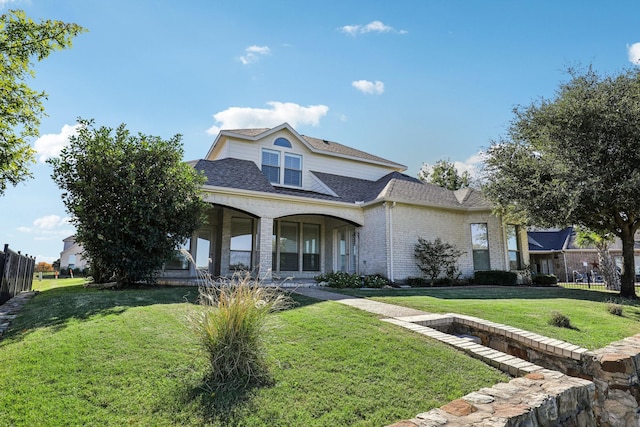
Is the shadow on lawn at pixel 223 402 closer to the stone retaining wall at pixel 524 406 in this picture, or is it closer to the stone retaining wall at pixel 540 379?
the stone retaining wall at pixel 524 406

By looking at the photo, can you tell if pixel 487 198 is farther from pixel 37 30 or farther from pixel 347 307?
pixel 37 30

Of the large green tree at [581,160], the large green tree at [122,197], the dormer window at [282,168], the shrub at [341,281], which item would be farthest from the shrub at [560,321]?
the dormer window at [282,168]

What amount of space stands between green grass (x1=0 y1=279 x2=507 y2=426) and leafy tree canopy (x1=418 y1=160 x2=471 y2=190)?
34.1 metres

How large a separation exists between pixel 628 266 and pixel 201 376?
14623 millimetres

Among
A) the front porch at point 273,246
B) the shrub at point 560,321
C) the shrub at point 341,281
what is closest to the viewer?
the shrub at point 560,321

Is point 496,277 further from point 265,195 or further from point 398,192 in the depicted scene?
point 265,195

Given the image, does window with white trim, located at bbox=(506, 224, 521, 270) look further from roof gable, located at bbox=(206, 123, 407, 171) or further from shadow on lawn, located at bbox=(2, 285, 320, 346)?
shadow on lawn, located at bbox=(2, 285, 320, 346)

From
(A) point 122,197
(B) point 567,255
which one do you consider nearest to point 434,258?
(A) point 122,197

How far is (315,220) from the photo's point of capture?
16672mm

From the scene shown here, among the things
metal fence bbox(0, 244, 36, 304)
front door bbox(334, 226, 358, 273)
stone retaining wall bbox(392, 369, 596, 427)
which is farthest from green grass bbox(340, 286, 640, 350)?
metal fence bbox(0, 244, 36, 304)

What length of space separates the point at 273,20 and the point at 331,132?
42.4 ft

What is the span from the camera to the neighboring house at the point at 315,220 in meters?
13.6

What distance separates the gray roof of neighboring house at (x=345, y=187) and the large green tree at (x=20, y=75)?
209 inches

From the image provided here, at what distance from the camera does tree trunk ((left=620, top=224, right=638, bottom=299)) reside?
11758mm
